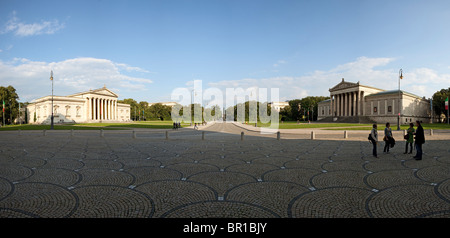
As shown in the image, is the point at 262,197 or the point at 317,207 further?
the point at 262,197

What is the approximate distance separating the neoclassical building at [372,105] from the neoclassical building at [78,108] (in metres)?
100

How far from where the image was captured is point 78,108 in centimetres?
9519

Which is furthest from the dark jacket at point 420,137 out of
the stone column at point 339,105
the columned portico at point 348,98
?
the stone column at point 339,105

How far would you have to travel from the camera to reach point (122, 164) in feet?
30.7

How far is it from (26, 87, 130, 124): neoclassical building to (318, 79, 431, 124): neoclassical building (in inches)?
3955

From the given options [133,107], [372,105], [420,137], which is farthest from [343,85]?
[133,107]

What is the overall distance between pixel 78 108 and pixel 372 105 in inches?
4816

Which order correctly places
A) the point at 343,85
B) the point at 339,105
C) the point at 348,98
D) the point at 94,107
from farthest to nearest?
the point at 94,107 < the point at 339,105 < the point at 343,85 < the point at 348,98

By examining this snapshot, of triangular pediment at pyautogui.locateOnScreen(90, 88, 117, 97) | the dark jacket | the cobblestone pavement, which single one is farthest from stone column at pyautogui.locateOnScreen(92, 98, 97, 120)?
the dark jacket

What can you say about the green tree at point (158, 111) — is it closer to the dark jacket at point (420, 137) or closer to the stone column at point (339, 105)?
the stone column at point (339, 105)

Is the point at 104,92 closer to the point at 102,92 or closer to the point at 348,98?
the point at 102,92
